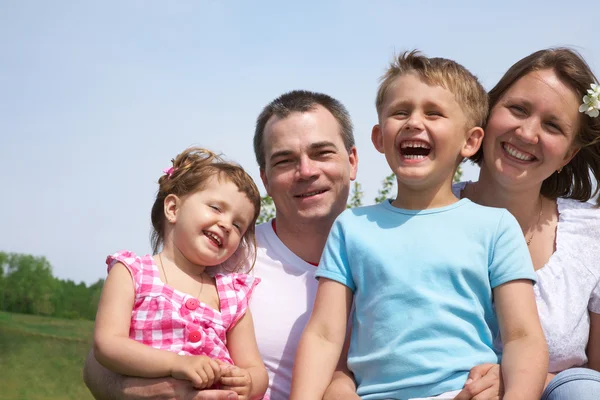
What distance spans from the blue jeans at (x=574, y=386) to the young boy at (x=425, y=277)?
0.17 meters

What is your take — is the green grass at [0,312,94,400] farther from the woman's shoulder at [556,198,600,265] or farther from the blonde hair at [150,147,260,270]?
the woman's shoulder at [556,198,600,265]

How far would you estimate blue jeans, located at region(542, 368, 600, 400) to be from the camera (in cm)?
261

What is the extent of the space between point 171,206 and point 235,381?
925mm

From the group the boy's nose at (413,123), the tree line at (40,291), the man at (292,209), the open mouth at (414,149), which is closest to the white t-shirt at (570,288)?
the open mouth at (414,149)

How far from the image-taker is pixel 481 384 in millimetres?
2512

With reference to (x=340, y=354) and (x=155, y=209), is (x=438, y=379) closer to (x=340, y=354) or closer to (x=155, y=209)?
(x=340, y=354)

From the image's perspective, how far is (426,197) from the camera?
289 cm

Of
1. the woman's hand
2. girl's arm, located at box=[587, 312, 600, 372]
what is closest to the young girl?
the woman's hand

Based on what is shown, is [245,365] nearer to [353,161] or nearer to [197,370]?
[197,370]

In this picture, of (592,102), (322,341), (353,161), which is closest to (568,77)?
(592,102)

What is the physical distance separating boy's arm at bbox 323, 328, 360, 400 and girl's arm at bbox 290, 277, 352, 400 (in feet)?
0.11

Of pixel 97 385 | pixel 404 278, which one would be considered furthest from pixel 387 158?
pixel 97 385

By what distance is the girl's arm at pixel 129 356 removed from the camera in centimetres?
290

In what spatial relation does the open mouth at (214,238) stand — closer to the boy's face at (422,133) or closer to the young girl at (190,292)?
the young girl at (190,292)
